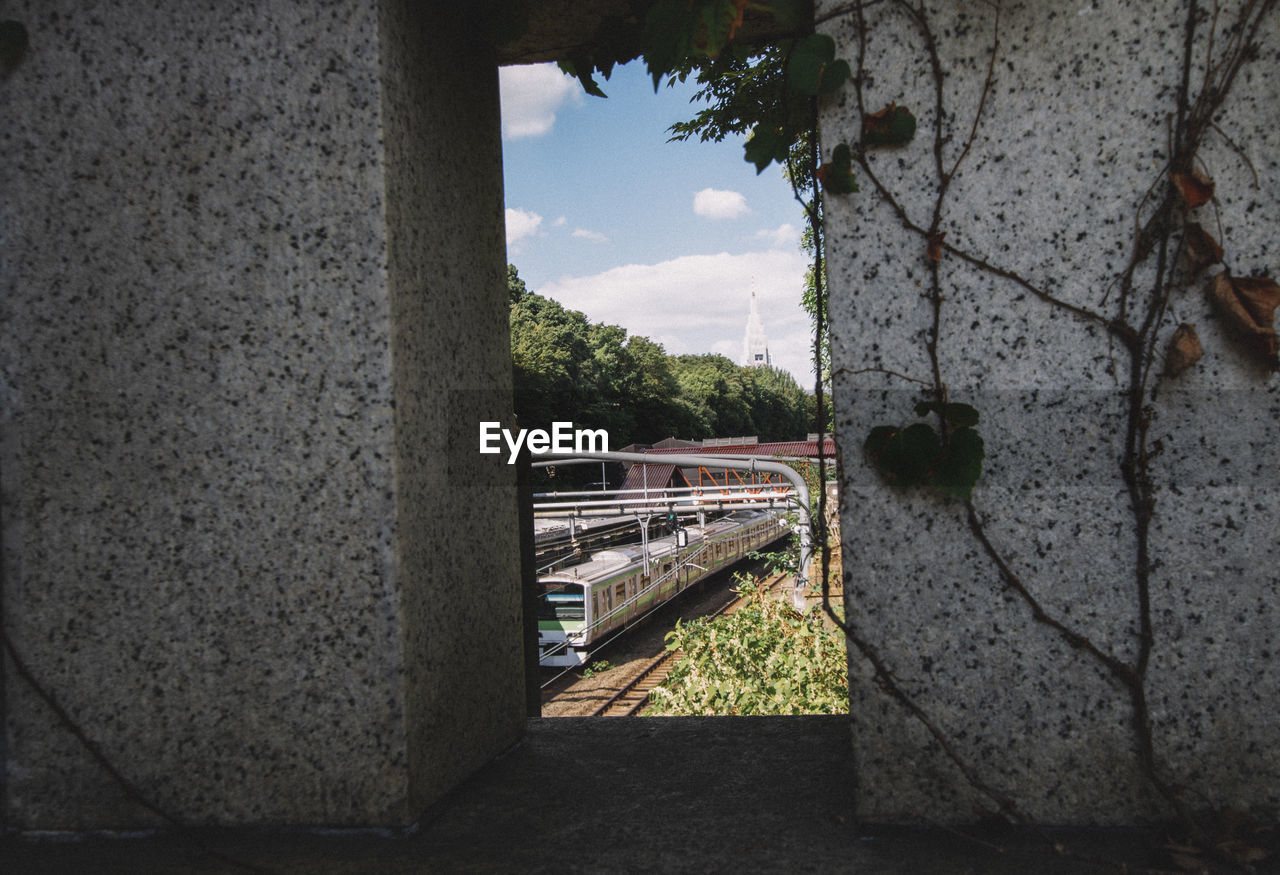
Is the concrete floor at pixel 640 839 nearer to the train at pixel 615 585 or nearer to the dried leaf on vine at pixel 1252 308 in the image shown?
the dried leaf on vine at pixel 1252 308

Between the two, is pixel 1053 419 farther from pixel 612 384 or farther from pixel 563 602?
pixel 612 384

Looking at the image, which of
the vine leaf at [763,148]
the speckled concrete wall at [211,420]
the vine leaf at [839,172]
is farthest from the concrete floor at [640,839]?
the vine leaf at [763,148]

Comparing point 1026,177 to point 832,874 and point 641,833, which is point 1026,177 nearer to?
point 832,874

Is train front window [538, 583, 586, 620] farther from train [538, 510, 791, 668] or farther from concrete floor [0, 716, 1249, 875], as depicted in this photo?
concrete floor [0, 716, 1249, 875]

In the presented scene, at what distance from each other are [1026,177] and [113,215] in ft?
7.49

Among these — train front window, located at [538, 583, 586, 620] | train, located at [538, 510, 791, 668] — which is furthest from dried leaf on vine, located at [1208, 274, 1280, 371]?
train front window, located at [538, 583, 586, 620]

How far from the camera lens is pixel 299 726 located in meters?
1.97

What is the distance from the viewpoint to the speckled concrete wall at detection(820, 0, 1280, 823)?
1743 millimetres

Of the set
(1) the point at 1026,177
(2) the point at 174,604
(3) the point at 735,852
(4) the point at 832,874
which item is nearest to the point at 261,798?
(2) the point at 174,604

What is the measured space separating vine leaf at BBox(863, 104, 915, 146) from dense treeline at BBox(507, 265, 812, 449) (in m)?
33.0

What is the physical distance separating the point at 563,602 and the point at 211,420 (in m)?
21.6

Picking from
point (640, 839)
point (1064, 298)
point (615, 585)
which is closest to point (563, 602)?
point (615, 585)

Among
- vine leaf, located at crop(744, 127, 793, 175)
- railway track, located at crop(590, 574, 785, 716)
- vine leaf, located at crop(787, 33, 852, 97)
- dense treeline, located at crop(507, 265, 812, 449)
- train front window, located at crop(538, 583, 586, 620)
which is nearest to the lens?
vine leaf, located at crop(787, 33, 852, 97)

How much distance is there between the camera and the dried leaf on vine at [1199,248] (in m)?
1.73
